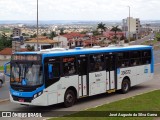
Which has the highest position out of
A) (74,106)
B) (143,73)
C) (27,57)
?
(27,57)

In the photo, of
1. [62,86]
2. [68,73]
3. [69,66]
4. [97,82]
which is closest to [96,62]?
[97,82]

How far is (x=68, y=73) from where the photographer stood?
54.0 ft

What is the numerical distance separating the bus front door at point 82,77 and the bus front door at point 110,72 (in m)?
1.83

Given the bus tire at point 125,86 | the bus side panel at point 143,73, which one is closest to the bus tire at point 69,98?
the bus tire at point 125,86

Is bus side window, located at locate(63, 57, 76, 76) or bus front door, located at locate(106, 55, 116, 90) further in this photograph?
bus front door, located at locate(106, 55, 116, 90)

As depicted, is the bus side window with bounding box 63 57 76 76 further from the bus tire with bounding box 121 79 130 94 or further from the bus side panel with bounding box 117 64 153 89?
the bus tire with bounding box 121 79 130 94

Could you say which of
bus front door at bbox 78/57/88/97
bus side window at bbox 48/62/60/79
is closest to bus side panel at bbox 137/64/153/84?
bus front door at bbox 78/57/88/97

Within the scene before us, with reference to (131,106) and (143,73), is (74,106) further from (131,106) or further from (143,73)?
(143,73)

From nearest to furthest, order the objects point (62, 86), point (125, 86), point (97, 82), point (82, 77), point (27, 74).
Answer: point (27, 74), point (62, 86), point (82, 77), point (97, 82), point (125, 86)

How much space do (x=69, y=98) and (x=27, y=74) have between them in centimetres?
226

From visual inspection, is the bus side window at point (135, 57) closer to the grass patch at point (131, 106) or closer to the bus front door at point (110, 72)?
the bus front door at point (110, 72)

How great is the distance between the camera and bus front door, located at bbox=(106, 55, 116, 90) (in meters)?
19.0

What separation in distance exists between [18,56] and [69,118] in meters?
3.98

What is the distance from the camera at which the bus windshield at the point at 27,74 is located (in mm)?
15039
